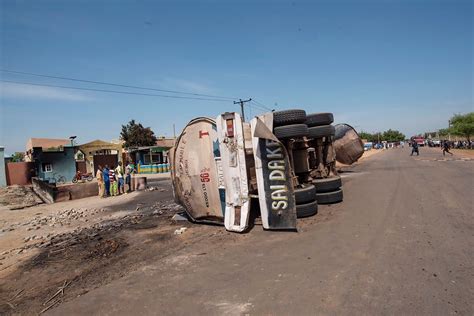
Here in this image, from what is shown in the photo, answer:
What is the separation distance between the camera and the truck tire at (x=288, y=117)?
21.4ft

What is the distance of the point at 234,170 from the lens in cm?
630

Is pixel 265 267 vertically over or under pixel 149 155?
under

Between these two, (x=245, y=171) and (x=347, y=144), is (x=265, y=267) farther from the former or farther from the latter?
(x=347, y=144)

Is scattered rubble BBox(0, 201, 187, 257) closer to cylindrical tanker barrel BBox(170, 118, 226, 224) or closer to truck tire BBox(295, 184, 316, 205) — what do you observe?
cylindrical tanker barrel BBox(170, 118, 226, 224)

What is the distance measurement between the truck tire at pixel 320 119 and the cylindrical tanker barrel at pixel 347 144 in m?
7.81

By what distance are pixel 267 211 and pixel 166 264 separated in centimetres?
224

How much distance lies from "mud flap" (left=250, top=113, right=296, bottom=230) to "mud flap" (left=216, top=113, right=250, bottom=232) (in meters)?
0.32

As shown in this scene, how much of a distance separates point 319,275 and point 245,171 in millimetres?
2861

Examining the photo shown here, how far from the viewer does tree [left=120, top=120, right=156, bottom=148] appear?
178 ft

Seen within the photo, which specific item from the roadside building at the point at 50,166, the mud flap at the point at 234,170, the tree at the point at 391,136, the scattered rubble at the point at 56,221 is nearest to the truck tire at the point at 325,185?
the mud flap at the point at 234,170

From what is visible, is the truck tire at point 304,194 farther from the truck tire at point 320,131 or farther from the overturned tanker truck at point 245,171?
the truck tire at point 320,131

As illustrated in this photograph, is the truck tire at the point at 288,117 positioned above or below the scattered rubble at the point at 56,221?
above

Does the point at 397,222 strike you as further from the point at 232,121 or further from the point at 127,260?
the point at 127,260

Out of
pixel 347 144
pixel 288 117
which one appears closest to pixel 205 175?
pixel 288 117
